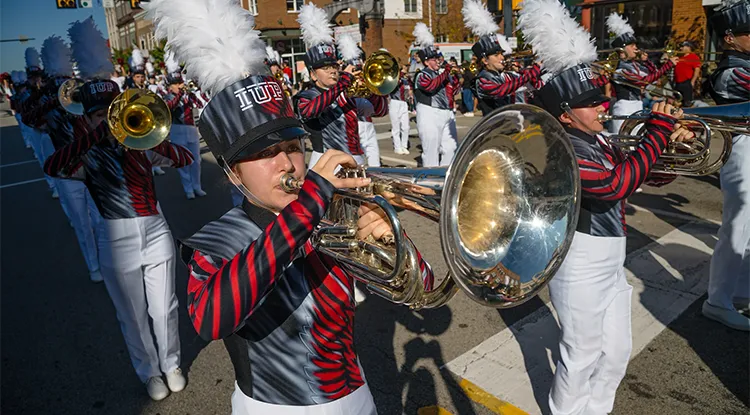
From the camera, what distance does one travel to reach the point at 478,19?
8625 millimetres

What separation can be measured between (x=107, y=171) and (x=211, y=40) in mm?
2245

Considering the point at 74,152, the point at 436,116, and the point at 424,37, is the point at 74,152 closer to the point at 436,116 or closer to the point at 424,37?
the point at 436,116

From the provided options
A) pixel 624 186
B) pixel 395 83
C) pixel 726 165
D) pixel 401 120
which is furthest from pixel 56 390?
pixel 401 120

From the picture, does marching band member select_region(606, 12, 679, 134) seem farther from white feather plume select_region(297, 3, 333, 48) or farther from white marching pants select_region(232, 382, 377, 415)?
white marching pants select_region(232, 382, 377, 415)

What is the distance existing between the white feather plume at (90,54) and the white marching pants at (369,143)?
385 cm

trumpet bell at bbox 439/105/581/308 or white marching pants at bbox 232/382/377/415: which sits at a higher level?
trumpet bell at bbox 439/105/581/308

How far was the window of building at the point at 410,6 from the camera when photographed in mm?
36906

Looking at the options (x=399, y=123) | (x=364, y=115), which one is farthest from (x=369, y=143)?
(x=399, y=123)

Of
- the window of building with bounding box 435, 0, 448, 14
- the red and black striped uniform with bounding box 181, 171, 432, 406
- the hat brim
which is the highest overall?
the window of building with bounding box 435, 0, 448, 14

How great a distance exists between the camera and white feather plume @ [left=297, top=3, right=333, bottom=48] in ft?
21.1

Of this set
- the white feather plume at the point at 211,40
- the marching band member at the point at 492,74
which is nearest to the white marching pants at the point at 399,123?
the marching band member at the point at 492,74

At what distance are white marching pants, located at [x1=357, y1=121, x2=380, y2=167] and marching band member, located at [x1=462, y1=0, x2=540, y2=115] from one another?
1.72 m

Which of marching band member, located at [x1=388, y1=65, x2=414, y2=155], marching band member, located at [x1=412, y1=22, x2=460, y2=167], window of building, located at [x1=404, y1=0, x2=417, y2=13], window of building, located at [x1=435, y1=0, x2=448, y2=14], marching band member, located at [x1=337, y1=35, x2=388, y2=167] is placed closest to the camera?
marching band member, located at [x1=337, y1=35, x2=388, y2=167]

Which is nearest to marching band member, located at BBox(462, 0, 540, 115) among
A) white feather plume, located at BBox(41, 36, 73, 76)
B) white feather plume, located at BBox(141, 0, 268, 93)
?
white feather plume, located at BBox(141, 0, 268, 93)
